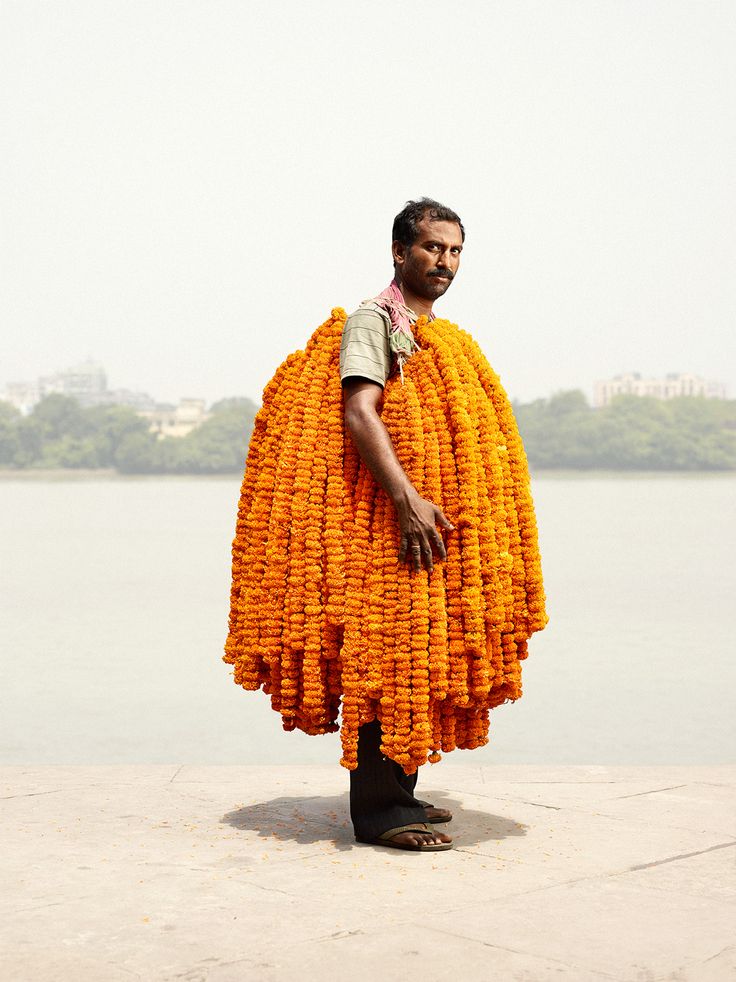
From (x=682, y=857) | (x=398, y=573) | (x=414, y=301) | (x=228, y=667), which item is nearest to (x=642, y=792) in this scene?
(x=682, y=857)

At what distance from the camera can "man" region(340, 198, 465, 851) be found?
4188mm

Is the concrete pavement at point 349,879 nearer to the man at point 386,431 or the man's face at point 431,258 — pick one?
the man at point 386,431

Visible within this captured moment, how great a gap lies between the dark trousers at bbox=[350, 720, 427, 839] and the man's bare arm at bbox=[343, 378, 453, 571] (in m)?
0.63

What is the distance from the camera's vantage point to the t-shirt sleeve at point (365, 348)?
14.2 ft

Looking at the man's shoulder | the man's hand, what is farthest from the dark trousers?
the man's shoulder

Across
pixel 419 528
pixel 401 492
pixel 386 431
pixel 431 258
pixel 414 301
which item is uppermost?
pixel 431 258

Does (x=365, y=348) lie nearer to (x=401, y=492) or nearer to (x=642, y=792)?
(x=401, y=492)

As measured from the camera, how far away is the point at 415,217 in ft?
14.8

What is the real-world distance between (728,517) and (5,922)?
2862 cm

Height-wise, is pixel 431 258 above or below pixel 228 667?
above

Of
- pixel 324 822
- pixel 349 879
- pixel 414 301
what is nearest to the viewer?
pixel 349 879

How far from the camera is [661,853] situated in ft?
14.0

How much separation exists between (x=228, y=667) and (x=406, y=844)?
5.97m

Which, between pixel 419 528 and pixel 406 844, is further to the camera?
pixel 406 844
